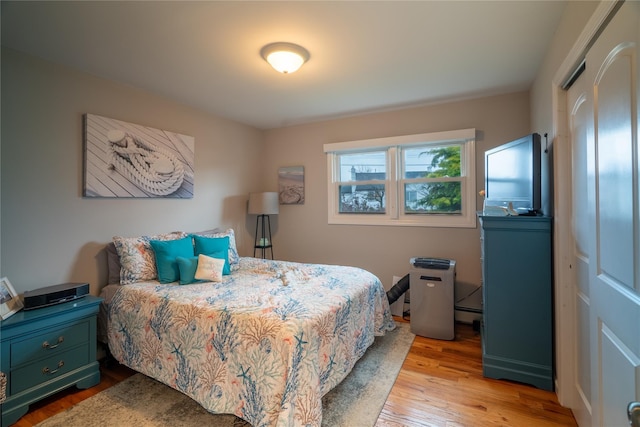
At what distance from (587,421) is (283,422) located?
162 cm

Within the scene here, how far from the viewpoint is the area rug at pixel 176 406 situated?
177cm

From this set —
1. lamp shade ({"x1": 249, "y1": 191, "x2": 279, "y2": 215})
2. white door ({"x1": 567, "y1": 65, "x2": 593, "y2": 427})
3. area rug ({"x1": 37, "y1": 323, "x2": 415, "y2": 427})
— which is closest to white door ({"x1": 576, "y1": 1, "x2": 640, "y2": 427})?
white door ({"x1": 567, "y1": 65, "x2": 593, "y2": 427})

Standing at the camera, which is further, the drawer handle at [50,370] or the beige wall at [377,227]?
the beige wall at [377,227]

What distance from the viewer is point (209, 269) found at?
2.52m

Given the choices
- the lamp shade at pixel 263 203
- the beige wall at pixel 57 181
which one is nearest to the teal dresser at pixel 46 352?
the beige wall at pixel 57 181

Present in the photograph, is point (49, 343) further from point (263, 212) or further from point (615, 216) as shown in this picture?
point (615, 216)

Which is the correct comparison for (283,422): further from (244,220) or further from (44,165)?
(244,220)

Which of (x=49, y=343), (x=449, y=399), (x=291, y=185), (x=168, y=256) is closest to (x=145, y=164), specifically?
(x=168, y=256)

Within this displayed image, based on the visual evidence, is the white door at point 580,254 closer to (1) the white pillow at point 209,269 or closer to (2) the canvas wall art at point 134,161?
(1) the white pillow at point 209,269

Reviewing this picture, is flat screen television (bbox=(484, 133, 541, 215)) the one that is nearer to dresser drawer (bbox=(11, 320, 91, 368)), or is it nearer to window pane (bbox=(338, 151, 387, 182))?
window pane (bbox=(338, 151, 387, 182))

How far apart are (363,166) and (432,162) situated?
864 mm

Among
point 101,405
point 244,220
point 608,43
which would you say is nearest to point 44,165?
point 101,405

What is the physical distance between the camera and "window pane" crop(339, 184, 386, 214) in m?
3.78

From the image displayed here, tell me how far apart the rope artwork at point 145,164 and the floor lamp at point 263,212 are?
3.24 ft
